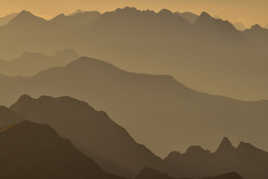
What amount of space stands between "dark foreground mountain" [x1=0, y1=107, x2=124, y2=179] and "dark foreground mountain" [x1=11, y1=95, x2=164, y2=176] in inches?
1568

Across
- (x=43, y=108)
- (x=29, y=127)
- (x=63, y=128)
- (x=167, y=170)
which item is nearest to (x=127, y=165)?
(x=167, y=170)

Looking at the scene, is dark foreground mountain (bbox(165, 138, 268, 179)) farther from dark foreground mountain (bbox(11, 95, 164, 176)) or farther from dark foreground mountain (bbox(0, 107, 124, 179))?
dark foreground mountain (bbox(0, 107, 124, 179))

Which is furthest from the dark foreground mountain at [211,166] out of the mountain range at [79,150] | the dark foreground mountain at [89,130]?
the dark foreground mountain at [89,130]

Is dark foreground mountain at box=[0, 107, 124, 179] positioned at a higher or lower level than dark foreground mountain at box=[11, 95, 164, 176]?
higher

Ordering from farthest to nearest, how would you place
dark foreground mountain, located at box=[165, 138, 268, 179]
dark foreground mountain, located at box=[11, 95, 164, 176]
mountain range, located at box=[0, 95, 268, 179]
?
dark foreground mountain, located at box=[165, 138, 268, 179] → dark foreground mountain, located at box=[11, 95, 164, 176] → mountain range, located at box=[0, 95, 268, 179]

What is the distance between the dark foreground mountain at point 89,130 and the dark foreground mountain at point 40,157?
131 ft

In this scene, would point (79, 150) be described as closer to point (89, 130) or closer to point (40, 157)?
point (40, 157)

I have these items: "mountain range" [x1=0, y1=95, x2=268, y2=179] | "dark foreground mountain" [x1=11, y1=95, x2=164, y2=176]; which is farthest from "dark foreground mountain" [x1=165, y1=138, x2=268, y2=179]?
"dark foreground mountain" [x1=11, y1=95, x2=164, y2=176]

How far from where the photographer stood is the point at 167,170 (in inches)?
6727

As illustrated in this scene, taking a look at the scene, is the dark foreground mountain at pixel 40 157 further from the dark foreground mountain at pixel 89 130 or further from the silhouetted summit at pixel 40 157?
the dark foreground mountain at pixel 89 130

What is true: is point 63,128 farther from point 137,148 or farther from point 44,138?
point 44,138

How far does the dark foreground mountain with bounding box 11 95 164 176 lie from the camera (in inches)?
6757

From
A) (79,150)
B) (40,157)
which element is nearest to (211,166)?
(79,150)

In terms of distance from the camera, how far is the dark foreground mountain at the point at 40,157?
370ft
